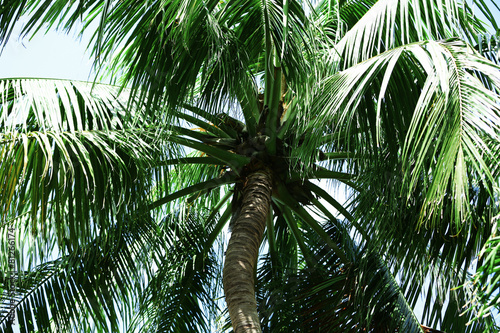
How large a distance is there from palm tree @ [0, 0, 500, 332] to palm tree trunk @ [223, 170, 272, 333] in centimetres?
1

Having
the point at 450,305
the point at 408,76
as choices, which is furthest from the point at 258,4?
the point at 450,305

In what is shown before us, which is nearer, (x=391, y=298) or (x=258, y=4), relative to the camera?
(x=258, y=4)

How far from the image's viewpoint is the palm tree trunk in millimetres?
3889

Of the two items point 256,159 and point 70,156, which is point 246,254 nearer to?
point 256,159

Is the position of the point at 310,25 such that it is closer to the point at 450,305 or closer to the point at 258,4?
the point at 258,4

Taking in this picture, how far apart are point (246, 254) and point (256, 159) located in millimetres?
943

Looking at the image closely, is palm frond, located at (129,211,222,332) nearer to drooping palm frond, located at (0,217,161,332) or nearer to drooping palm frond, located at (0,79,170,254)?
drooping palm frond, located at (0,217,161,332)

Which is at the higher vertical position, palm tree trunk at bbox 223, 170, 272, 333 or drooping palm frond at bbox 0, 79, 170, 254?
drooping palm frond at bbox 0, 79, 170, 254

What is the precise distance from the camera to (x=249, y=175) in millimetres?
5043

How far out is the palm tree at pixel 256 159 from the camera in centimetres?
388

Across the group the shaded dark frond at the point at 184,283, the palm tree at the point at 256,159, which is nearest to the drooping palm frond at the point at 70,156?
the palm tree at the point at 256,159

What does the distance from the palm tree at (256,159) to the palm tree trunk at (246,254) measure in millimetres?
12

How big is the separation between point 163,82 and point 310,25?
100 centimetres

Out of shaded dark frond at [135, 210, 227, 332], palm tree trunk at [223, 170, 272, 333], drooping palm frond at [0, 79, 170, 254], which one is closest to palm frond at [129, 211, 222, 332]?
shaded dark frond at [135, 210, 227, 332]
